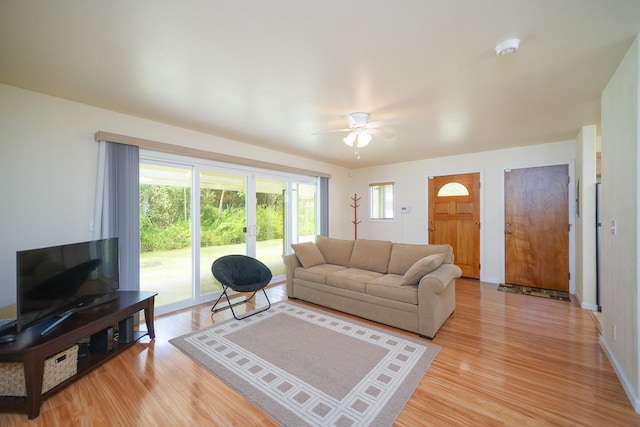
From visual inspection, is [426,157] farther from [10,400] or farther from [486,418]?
[10,400]

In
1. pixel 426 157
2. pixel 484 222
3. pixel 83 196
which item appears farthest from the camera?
pixel 426 157

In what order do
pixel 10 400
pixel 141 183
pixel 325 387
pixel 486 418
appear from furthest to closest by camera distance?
pixel 141 183
pixel 325 387
pixel 10 400
pixel 486 418

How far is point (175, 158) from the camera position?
11.8ft

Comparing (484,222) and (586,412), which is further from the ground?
(484,222)

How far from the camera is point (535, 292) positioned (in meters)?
4.35

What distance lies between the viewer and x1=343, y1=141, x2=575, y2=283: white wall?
4613 millimetres

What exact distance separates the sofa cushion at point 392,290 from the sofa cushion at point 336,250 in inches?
36.8

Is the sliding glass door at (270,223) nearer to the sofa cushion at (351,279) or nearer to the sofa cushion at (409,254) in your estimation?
the sofa cushion at (351,279)

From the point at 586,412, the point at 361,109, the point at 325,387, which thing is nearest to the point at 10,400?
the point at 325,387

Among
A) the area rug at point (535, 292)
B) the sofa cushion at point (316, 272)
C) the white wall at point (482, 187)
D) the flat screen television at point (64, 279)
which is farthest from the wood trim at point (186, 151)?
the area rug at point (535, 292)

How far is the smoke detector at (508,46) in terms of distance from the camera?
1762 mm

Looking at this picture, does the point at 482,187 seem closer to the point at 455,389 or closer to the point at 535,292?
the point at 535,292

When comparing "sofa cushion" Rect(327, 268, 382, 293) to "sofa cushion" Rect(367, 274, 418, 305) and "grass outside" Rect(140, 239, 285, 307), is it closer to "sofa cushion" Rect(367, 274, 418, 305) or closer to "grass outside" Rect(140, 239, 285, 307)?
"sofa cushion" Rect(367, 274, 418, 305)

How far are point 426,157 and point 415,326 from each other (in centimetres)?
379
